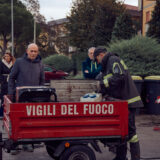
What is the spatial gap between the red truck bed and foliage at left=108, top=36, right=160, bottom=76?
22.1 feet

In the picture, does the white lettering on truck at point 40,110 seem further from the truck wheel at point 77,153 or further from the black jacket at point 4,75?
the black jacket at point 4,75

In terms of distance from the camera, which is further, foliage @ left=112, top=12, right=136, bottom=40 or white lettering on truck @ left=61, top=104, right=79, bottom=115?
foliage @ left=112, top=12, right=136, bottom=40

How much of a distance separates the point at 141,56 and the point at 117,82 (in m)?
7.12

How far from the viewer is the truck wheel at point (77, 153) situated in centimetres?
469

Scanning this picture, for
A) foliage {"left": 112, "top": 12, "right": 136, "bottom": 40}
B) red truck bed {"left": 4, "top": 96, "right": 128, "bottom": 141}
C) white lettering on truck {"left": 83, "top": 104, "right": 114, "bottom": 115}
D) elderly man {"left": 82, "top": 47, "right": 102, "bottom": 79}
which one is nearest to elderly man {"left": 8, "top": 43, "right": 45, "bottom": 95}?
elderly man {"left": 82, "top": 47, "right": 102, "bottom": 79}

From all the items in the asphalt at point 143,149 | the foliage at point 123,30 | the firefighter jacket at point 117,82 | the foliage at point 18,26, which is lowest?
the asphalt at point 143,149

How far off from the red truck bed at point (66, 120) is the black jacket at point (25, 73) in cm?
163

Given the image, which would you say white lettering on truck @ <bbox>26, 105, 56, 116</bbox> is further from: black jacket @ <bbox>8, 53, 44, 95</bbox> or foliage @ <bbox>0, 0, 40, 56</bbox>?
foliage @ <bbox>0, 0, 40, 56</bbox>

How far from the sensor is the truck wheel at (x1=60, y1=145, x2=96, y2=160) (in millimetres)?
4688

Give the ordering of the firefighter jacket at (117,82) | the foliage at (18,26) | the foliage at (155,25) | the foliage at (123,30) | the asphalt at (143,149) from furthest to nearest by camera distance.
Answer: the foliage at (18,26) < the foliage at (123,30) < the foliage at (155,25) < the asphalt at (143,149) < the firefighter jacket at (117,82)

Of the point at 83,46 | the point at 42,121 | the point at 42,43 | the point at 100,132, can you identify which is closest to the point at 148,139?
the point at 100,132

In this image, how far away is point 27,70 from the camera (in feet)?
20.1

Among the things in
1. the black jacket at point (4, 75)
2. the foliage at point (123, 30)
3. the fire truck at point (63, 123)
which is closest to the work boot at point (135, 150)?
the fire truck at point (63, 123)

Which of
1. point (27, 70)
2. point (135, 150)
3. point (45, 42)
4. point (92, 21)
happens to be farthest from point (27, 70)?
point (45, 42)
